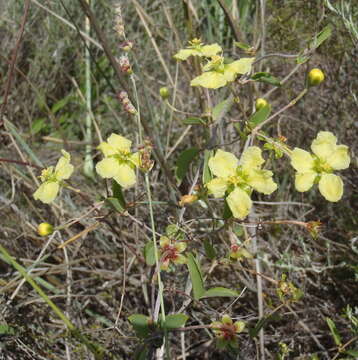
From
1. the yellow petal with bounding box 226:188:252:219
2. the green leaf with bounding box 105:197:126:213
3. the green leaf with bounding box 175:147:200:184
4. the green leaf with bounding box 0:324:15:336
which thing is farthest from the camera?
the green leaf with bounding box 0:324:15:336

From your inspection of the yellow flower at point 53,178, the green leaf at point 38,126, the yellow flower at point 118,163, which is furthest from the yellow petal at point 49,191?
the green leaf at point 38,126

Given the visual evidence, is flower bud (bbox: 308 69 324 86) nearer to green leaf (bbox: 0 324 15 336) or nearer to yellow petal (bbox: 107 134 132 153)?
yellow petal (bbox: 107 134 132 153)

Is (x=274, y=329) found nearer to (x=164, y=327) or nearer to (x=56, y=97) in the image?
(x=164, y=327)

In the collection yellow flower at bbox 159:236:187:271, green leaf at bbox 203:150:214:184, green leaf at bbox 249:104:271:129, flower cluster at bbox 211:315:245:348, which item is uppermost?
green leaf at bbox 249:104:271:129

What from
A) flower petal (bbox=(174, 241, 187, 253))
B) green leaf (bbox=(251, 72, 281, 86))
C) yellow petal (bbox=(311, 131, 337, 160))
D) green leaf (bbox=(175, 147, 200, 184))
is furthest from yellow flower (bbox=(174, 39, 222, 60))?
flower petal (bbox=(174, 241, 187, 253))

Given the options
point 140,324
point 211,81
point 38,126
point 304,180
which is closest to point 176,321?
point 140,324

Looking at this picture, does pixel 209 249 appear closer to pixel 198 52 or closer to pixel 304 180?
pixel 304 180

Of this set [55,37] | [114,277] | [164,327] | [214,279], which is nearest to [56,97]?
[55,37]

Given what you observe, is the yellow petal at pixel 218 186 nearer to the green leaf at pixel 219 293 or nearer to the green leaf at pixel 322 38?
the green leaf at pixel 219 293
